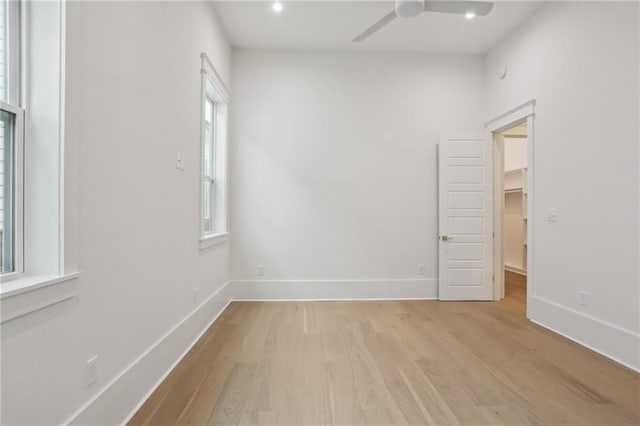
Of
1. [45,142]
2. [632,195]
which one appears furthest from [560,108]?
[45,142]

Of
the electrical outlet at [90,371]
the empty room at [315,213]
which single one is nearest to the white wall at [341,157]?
the empty room at [315,213]

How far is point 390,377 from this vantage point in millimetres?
2072

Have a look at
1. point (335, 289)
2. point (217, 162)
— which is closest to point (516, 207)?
point (335, 289)

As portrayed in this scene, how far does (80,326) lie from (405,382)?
1838 mm

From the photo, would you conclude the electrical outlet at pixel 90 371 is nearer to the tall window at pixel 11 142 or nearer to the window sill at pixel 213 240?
the tall window at pixel 11 142

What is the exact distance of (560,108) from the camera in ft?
9.54

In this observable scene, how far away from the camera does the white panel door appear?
393 cm

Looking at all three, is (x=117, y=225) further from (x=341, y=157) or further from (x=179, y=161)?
(x=341, y=157)

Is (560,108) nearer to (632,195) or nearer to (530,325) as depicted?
(632,195)

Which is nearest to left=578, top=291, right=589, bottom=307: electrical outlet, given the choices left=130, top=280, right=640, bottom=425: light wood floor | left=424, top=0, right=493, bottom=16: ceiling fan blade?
left=130, top=280, right=640, bottom=425: light wood floor

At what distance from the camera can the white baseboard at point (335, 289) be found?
3939 mm

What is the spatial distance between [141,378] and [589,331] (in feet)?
11.1

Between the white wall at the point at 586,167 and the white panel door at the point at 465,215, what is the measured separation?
2.36ft

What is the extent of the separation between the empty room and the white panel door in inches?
1.1
